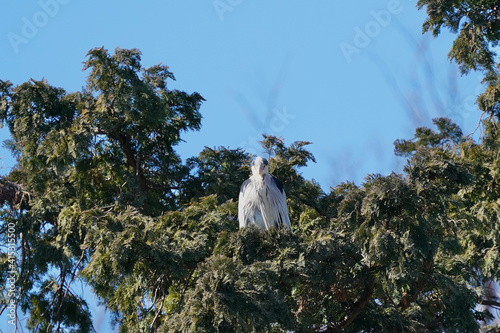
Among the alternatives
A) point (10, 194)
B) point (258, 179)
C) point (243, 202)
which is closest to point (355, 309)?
point (243, 202)

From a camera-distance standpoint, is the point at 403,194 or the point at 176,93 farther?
the point at 176,93

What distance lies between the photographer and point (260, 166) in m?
12.3

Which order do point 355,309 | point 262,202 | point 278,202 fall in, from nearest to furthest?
point 355,309 → point 262,202 → point 278,202

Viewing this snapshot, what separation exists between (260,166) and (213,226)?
3.83 feet

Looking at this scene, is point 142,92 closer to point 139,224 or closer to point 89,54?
point 89,54

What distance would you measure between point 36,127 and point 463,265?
6.37 m

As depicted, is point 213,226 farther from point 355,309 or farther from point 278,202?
point 355,309

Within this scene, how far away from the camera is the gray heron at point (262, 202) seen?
1225 centimetres

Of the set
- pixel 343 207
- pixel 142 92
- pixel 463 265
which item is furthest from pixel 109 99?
pixel 463 265

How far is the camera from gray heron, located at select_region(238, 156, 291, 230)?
482 inches

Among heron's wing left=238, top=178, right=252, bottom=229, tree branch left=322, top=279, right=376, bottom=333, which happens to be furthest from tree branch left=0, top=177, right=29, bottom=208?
tree branch left=322, top=279, right=376, bottom=333

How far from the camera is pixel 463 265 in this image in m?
13.1

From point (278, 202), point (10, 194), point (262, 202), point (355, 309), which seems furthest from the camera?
point (10, 194)

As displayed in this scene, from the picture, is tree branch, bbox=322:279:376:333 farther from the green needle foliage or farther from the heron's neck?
the heron's neck
